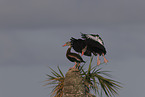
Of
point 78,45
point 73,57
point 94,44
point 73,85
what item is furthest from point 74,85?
point 94,44

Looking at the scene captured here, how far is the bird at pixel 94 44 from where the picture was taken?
64.8 ft

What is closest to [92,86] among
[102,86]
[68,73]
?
[102,86]

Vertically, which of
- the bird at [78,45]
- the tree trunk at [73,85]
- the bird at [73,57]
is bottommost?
the tree trunk at [73,85]

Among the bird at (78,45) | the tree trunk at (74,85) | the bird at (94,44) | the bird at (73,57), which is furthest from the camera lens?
the bird at (78,45)

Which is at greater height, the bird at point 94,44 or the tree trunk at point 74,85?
the bird at point 94,44

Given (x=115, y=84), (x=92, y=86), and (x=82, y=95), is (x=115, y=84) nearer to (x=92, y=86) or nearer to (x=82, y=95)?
(x=92, y=86)

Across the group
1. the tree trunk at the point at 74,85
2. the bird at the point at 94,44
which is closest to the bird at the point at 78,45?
the bird at the point at 94,44

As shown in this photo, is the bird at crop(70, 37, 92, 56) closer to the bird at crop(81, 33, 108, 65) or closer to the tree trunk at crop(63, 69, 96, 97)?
the bird at crop(81, 33, 108, 65)

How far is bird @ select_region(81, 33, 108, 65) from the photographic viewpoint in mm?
19766

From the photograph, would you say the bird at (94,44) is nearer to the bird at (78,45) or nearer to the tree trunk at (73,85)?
the bird at (78,45)

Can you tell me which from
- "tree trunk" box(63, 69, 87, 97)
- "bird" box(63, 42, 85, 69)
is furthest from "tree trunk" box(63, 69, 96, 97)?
"bird" box(63, 42, 85, 69)

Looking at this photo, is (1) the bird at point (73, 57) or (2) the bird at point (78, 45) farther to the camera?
(2) the bird at point (78, 45)

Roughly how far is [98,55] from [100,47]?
68 cm

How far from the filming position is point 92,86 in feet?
68.9
